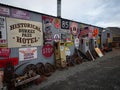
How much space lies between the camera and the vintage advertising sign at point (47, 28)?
887 cm

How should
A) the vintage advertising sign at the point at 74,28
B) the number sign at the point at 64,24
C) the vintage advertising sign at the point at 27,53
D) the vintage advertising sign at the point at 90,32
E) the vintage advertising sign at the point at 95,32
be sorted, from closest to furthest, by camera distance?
the vintage advertising sign at the point at 27,53 → the number sign at the point at 64,24 → the vintage advertising sign at the point at 74,28 → the vintage advertising sign at the point at 90,32 → the vintage advertising sign at the point at 95,32

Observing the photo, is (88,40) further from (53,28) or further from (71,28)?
(53,28)

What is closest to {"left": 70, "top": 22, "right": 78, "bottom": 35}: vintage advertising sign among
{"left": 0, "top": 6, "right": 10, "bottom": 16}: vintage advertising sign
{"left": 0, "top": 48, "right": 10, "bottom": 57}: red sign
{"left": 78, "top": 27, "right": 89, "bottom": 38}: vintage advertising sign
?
{"left": 78, "top": 27, "right": 89, "bottom": 38}: vintage advertising sign

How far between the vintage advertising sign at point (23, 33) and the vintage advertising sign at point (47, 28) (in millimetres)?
483

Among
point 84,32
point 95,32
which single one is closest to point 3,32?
point 84,32

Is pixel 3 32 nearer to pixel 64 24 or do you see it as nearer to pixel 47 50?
pixel 47 50

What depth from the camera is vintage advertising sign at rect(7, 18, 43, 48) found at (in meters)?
6.72

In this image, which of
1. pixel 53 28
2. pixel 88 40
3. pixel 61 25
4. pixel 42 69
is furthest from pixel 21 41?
pixel 88 40

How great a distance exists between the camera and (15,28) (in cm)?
693

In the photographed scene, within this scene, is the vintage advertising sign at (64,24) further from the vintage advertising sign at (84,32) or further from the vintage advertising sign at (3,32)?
the vintage advertising sign at (3,32)

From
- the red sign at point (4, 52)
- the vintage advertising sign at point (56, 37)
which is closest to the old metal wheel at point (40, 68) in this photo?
the red sign at point (4, 52)

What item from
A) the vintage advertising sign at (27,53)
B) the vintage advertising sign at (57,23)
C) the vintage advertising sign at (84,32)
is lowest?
the vintage advertising sign at (27,53)

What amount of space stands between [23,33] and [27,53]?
3.67ft

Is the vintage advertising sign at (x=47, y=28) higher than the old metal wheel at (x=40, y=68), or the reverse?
the vintage advertising sign at (x=47, y=28)
